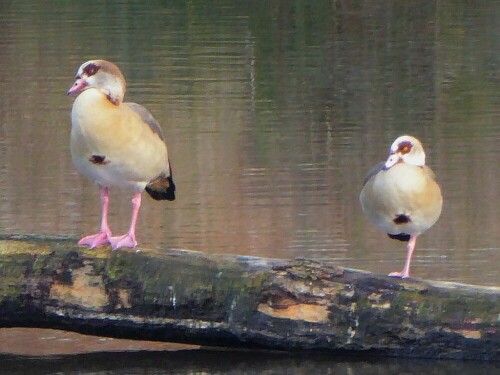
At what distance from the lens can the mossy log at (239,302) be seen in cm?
745

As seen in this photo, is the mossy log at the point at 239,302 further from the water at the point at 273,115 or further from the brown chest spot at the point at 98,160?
the water at the point at 273,115

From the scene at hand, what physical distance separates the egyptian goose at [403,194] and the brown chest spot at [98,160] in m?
1.70

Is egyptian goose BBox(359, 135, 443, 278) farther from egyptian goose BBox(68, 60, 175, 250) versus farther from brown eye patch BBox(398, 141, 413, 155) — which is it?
egyptian goose BBox(68, 60, 175, 250)

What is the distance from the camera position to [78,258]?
7.74 metres

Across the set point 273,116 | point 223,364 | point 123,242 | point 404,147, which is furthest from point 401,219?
point 273,116

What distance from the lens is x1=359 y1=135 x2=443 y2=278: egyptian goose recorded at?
27.0 ft

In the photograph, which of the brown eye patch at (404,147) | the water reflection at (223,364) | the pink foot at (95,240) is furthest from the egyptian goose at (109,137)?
the brown eye patch at (404,147)

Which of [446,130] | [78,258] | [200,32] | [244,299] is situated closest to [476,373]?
[244,299]

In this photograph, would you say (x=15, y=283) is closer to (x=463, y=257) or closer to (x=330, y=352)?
(x=330, y=352)

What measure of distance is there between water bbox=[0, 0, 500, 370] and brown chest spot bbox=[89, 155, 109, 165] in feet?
8.81

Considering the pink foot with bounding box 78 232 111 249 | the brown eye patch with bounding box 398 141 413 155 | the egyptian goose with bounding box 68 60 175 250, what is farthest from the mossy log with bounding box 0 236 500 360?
the brown eye patch with bounding box 398 141 413 155

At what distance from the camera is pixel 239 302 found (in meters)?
7.57

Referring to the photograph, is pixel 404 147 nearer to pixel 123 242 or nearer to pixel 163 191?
pixel 163 191

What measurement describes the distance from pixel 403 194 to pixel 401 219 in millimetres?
183
